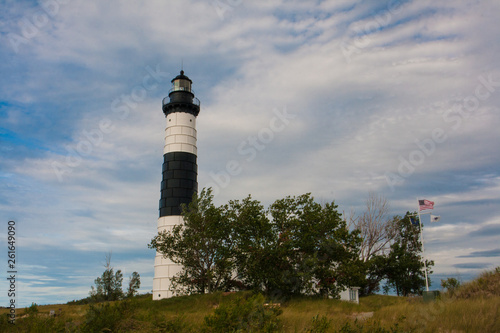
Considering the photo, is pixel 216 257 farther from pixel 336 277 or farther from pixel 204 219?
pixel 336 277

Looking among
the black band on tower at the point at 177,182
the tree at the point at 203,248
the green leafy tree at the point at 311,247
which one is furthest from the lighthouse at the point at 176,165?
the green leafy tree at the point at 311,247

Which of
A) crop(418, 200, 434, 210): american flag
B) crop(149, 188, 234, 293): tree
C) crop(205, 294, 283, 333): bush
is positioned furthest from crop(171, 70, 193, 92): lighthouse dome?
crop(205, 294, 283, 333): bush

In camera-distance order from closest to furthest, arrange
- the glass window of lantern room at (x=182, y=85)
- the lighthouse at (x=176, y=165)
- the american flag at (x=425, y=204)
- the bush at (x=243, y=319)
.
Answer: the bush at (x=243, y=319) → the american flag at (x=425, y=204) → the lighthouse at (x=176, y=165) → the glass window of lantern room at (x=182, y=85)

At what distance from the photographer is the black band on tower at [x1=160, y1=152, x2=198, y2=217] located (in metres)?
35.5

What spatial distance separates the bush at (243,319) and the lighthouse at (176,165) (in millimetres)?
22021

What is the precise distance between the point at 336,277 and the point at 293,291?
11.1 feet

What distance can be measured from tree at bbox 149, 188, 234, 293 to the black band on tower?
201 inches

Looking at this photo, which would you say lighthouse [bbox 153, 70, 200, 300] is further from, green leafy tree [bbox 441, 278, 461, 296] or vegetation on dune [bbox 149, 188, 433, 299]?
green leafy tree [bbox 441, 278, 461, 296]

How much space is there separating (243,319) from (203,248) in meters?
17.0

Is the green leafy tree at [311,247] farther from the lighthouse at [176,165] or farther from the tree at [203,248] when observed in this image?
the lighthouse at [176,165]

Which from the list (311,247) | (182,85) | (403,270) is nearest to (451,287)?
(311,247)

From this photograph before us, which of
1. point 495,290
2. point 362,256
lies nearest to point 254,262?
point 495,290

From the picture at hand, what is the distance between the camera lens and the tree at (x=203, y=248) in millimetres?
28875

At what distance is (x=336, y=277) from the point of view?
89.1ft
